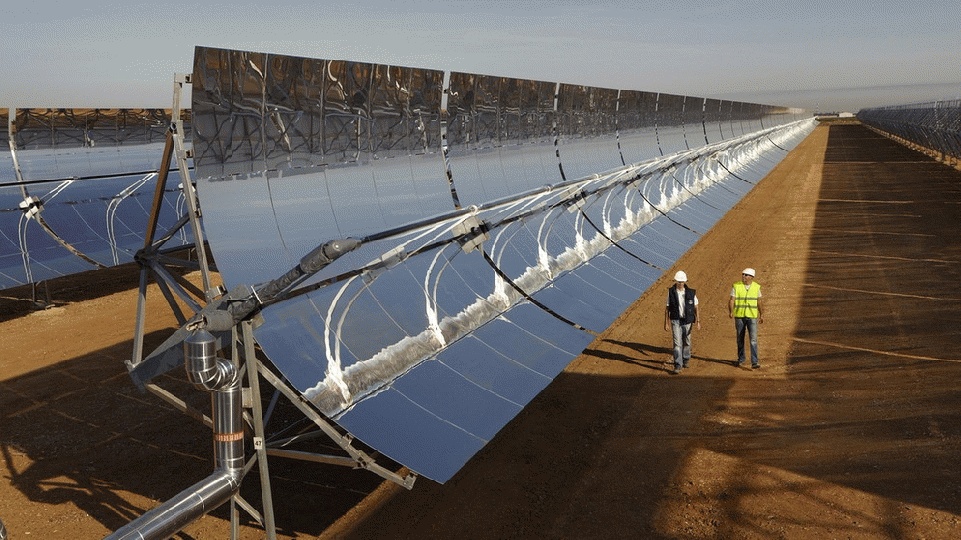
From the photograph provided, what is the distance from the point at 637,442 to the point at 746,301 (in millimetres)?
3845

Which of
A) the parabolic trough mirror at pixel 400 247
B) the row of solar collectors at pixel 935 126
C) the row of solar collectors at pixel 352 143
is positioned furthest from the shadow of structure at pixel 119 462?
the row of solar collectors at pixel 935 126

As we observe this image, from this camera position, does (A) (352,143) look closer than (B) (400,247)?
No

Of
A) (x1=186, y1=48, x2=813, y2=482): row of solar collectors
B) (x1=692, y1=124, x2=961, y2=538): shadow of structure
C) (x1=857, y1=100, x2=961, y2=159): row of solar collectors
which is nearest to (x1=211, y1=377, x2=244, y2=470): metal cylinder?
(x1=186, y1=48, x2=813, y2=482): row of solar collectors

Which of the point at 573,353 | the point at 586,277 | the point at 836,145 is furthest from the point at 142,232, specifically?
the point at 836,145

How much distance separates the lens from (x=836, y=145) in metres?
80.3

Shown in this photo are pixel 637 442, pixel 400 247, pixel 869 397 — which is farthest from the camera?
pixel 869 397

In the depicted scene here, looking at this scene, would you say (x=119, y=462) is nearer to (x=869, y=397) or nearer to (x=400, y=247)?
(x=400, y=247)

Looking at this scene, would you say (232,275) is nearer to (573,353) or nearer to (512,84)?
(573,353)

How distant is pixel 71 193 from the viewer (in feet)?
66.9

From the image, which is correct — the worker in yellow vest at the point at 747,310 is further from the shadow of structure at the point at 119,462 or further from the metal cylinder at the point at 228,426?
the metal cylinder at the point at 228,426

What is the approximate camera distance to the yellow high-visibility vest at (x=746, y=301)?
1272 centimetres

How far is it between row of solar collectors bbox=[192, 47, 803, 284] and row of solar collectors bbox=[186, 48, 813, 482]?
2cm

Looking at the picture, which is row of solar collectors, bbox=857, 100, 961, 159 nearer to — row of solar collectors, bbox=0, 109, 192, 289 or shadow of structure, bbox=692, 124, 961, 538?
shadow of structure, bbox=692, 124, 961, 538

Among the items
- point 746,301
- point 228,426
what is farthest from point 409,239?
point 746,301
